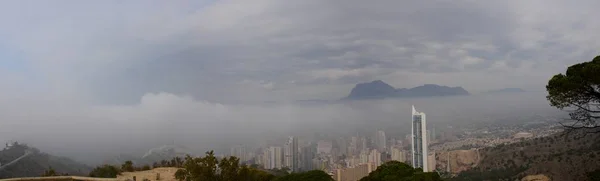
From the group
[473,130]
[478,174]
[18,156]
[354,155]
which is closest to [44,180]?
[18,156]

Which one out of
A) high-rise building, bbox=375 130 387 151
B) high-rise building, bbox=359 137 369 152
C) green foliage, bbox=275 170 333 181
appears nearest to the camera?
green foliage, bbox=275 170 333 181

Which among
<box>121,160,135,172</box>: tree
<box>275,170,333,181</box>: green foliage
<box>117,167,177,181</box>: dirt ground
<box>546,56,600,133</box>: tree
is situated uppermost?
<box>546,56,600,133</box>: tree

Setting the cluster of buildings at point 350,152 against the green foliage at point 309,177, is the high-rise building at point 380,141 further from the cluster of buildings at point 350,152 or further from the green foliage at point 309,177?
the green foliage at point 309,177

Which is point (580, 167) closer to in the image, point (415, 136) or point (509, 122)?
point (415, 136)

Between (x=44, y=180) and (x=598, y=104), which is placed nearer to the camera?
(x=44, y=180)

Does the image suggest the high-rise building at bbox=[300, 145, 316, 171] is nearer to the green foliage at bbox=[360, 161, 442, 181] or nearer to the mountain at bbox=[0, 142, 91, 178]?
the mountain at bbox=[0, 142, 91, 178]

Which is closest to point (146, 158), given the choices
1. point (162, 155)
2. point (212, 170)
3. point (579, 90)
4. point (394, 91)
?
point (162, 155)

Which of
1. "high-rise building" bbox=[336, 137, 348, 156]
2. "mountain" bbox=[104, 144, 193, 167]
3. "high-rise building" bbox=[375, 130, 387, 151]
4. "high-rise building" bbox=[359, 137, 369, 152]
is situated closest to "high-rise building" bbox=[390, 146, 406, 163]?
"high-rise building" bbox=[375, 130, 387, 151]
